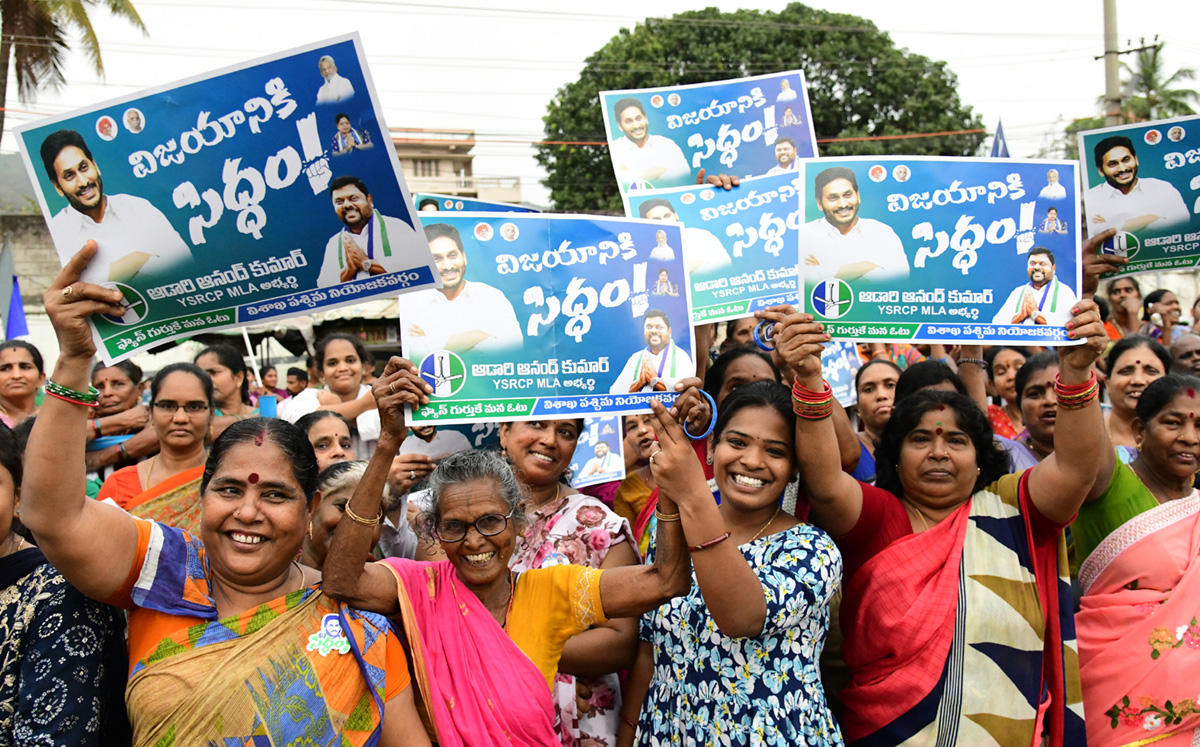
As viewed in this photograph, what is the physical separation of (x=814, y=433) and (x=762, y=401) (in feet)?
0.75

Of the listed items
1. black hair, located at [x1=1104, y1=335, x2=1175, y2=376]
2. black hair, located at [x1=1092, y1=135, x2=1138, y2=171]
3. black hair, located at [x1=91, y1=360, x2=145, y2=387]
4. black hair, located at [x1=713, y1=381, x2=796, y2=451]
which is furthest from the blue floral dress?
black hair, located at [x1=91, y1=360, x2=145, y2=387]

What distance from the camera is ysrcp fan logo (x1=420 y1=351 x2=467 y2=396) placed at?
3.20m

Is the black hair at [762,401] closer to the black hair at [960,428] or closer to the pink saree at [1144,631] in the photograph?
the black hair at [960,428]

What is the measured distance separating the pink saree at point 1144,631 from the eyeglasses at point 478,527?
239cm

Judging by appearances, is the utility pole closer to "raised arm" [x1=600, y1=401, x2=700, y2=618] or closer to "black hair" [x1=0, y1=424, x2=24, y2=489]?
"raised arm" [x1=600, y1=401, x2=700, y2=618]

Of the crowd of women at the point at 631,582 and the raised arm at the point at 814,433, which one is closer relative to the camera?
the crowd of women at the point at 631,582

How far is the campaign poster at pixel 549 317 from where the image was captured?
325cm

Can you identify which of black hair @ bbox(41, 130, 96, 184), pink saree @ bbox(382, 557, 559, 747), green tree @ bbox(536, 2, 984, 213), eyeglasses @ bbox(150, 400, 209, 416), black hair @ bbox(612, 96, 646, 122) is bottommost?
pink saree @ bbox(382, 557, 559, 747)

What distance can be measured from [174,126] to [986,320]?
9.59 feet

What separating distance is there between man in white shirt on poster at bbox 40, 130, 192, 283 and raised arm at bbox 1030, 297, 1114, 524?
2948 mm

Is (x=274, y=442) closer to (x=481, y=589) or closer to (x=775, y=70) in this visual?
(x=481, y=589)

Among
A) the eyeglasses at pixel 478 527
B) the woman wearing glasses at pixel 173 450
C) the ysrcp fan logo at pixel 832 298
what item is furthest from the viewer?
the woman wearing glasses at pixel 173 450

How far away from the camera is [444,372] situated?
3234 millimetres

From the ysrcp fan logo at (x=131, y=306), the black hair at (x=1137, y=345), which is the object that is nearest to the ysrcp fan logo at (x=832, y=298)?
the black hair at (x=1137, y=345)
